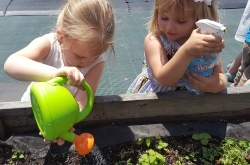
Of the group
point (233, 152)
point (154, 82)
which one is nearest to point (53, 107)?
point (154, 82)

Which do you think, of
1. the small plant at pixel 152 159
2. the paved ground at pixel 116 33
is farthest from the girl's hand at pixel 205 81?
the paved ground at pixel 116 33

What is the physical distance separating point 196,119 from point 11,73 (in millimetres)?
953

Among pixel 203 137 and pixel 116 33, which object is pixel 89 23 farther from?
pixel 116 33

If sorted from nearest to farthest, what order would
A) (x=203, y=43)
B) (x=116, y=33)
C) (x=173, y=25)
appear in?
(x=203, y=43), (x=173, y=25), (x=116, y=33)

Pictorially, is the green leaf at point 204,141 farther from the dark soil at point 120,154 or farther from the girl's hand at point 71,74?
the girl's hand at point 71,74

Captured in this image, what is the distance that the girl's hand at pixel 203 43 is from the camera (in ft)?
4.15

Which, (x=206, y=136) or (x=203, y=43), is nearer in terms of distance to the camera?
(x=203, y=43)

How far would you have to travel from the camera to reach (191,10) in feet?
4.91

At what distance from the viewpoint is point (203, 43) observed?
127 centimetres

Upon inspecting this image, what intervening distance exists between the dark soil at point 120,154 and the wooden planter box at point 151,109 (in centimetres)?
12

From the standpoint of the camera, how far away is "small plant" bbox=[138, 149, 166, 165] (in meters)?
1.50

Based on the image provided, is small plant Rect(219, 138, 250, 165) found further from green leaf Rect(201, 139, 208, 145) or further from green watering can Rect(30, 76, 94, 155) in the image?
green watering can Rect(30, 76, 94, 155)

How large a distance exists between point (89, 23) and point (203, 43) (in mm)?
480

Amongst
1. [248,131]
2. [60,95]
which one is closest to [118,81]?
[248,131]
